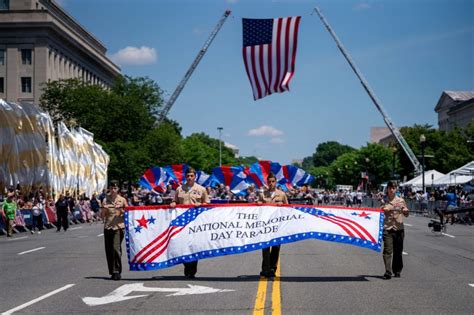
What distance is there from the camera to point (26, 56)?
83125 mm

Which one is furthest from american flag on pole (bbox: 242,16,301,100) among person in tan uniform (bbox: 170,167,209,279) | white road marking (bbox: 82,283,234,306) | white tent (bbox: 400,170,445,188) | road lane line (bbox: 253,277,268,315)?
white tent (bbox: 400,170,445,188)

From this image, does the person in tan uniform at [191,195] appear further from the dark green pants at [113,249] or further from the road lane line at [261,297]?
the road lane line at [261,297]

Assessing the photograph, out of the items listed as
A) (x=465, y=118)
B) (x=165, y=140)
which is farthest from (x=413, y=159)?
(x=165, y=140)

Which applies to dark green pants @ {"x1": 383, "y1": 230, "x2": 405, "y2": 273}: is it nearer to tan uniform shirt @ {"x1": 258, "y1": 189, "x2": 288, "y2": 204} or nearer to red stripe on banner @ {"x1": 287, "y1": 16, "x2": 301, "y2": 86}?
tan uniform shirt @ {"x1": 258, "y1": 189, "x2": 288, "y2": 204}

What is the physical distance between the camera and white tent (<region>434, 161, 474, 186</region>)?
44.3 metres

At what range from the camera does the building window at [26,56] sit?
82.9 metres

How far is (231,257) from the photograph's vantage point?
17.7 meters

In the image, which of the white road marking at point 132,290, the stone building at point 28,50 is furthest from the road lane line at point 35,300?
the stone building at point 28,50

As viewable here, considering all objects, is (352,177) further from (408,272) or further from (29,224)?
(408,272)

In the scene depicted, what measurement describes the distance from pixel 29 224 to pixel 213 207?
2327 centimetres

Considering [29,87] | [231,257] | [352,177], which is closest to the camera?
[231,257]

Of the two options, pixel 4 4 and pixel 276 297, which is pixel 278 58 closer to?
pixel 276 297

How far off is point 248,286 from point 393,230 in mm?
3076

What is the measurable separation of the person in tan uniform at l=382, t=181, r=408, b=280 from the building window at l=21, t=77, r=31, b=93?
74563 millimetres
